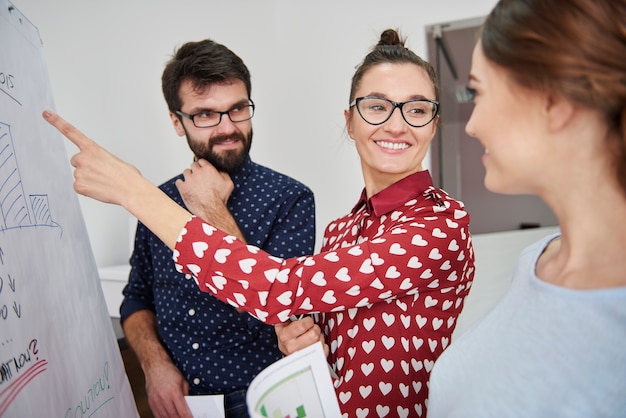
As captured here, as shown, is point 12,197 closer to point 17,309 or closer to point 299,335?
point 17,309

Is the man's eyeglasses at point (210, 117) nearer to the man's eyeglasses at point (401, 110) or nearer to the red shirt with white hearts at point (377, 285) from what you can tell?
the man's eyeglasses at point (401, 110)

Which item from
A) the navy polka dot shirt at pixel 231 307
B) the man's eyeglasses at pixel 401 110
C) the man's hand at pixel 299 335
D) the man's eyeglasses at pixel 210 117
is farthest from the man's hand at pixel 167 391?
the man's eyeglasses at pixel 401 110

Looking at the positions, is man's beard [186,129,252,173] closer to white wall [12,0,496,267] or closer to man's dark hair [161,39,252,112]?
man's dark hair [161,39,252,112]

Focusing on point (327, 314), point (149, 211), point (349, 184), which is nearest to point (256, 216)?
point (327, 314)

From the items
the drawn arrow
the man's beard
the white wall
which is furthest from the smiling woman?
the white wall

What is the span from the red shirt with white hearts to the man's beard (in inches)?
19.5

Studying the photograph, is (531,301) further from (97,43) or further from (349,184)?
(349,184)

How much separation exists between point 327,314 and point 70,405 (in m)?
0.51

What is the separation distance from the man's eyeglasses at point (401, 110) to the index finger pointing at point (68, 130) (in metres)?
0.56

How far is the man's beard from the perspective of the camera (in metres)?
1.39

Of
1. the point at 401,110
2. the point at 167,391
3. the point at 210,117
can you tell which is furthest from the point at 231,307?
the point at 401,110

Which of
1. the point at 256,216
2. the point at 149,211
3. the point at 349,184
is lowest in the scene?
the point at 349,184

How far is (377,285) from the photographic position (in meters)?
0.84

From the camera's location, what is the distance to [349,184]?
2658 mm
